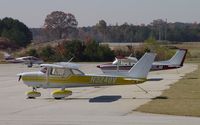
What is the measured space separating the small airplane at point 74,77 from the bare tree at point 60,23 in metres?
152

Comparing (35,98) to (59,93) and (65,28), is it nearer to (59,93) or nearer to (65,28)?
(59,93)

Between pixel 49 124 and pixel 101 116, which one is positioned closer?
pixel 49 124

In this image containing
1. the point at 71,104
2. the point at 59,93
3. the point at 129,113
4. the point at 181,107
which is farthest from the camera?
the point at 59,93

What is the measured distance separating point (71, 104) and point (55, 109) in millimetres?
2077

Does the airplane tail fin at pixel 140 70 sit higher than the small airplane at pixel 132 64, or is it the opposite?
the airplane tail fin at pixel 140 70

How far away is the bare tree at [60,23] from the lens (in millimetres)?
178125

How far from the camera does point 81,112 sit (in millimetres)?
19344

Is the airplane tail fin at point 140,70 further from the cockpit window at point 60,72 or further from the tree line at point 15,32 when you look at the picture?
the tree line at point 15,32

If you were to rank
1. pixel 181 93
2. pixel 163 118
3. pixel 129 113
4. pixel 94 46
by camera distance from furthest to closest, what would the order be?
pixel 94 46, pixel 181 93, pixel 129 113, pixel 163 118

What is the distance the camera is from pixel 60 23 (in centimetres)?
17812

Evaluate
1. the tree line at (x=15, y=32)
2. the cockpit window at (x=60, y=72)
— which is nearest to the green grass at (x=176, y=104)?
the cockpit window at (x=60, y=72)

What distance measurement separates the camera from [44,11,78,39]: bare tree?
178125mm

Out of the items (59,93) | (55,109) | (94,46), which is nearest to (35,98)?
(59,93)

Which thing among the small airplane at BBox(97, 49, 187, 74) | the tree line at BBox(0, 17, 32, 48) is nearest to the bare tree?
the tree line at BBox(0, 17, 32, 48)
